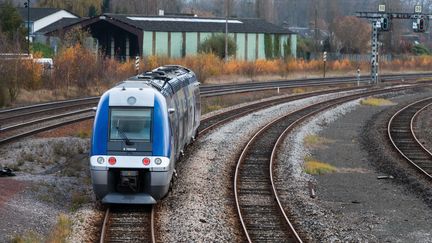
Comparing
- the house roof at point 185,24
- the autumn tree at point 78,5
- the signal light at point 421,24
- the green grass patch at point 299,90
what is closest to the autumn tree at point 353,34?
the house roof at point 185,24

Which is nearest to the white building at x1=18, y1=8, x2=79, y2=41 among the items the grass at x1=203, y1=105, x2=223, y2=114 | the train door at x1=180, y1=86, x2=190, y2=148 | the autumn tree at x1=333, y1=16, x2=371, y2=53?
the autumn tree at x1=333, y1=16, x2=371, y2=53

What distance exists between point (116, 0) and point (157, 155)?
4549 inches

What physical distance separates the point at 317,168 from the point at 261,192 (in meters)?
4.05

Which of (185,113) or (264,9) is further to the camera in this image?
(264,9)

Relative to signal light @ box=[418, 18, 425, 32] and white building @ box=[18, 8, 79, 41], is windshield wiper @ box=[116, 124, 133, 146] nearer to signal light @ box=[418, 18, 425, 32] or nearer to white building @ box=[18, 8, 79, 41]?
signal light @ box=[418, 18, 425, 32]

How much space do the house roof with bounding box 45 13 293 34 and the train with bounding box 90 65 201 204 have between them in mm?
53490

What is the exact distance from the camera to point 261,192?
1872 cm

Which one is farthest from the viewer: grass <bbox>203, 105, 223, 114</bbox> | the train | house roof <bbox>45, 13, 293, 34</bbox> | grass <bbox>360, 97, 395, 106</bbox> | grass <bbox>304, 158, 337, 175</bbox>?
house roof <bbox>45, 13, 293, 34</bbox>

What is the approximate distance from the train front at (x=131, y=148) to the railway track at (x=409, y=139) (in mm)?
8283

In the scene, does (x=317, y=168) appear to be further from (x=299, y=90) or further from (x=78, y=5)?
(x=78, y=5)

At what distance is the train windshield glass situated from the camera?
54.2ft

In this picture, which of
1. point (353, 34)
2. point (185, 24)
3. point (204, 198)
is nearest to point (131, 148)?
point (204, 198)

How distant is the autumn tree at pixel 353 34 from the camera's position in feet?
342

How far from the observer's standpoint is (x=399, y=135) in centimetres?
3114
